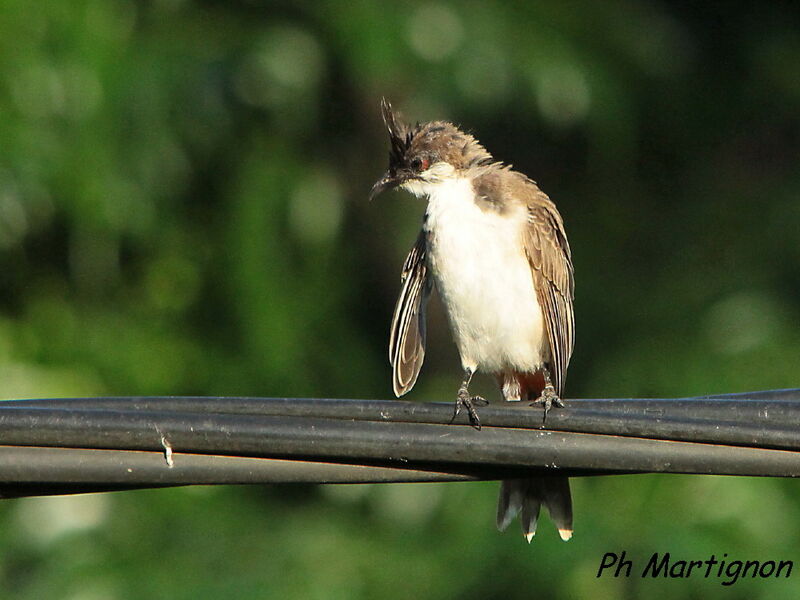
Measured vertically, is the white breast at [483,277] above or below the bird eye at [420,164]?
below

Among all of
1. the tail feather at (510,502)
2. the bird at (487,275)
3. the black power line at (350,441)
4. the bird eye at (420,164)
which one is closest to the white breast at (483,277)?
the bird at (487,275)

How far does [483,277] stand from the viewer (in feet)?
16.7

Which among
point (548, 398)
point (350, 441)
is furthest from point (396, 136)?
point (350, 441)

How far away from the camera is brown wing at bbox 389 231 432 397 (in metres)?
5.27

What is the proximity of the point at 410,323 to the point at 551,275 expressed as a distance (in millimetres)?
633

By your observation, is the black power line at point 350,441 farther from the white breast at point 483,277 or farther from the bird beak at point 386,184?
the bird beak at point 386,184

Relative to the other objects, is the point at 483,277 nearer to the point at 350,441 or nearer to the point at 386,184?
the point at 386,184

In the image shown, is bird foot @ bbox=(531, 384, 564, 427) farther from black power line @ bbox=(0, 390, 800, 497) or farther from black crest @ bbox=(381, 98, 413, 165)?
black crest @ bbox=(381, 98, 413, 165)

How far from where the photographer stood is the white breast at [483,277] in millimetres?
5090

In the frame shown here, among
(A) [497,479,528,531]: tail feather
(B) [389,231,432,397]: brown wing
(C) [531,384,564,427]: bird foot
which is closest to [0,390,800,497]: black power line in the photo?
(C) [531,384,564,427]: bird foot

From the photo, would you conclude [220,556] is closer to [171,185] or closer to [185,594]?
[185,594]

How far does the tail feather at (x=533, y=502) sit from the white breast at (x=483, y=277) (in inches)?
24.0

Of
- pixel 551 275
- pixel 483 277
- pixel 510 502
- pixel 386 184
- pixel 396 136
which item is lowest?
pixel 510 502

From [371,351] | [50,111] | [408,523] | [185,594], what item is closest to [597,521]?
[408,523]
